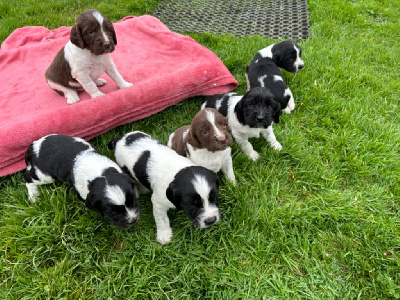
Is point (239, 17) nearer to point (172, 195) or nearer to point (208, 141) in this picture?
point (208, 141)

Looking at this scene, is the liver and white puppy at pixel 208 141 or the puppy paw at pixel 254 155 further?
the puppy paw at pixel 254 155

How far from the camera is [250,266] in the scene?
10.1ft

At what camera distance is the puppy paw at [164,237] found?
10.8ft

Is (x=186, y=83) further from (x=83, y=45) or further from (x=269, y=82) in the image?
(x=83, y=45)

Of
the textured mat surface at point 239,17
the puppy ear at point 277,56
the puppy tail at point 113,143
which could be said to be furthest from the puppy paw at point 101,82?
the puppy ear at point 277,56

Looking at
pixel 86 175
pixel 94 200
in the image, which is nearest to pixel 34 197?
pixel 86 175

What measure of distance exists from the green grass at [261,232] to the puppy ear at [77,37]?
1.43 meters

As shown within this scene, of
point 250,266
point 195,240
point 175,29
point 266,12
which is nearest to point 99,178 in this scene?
point 195,240

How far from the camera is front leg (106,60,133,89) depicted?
15.5ft

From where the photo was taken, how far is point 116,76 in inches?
191

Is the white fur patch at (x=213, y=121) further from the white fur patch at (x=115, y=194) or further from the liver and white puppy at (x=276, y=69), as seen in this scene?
the liver and white puppy at (x=276, y=69)

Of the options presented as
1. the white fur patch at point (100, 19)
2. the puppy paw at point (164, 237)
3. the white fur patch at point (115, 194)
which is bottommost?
the puppy paw at point (164, 237)

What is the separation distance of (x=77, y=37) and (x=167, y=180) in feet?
8.02

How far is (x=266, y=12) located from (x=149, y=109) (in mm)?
→ 5484
